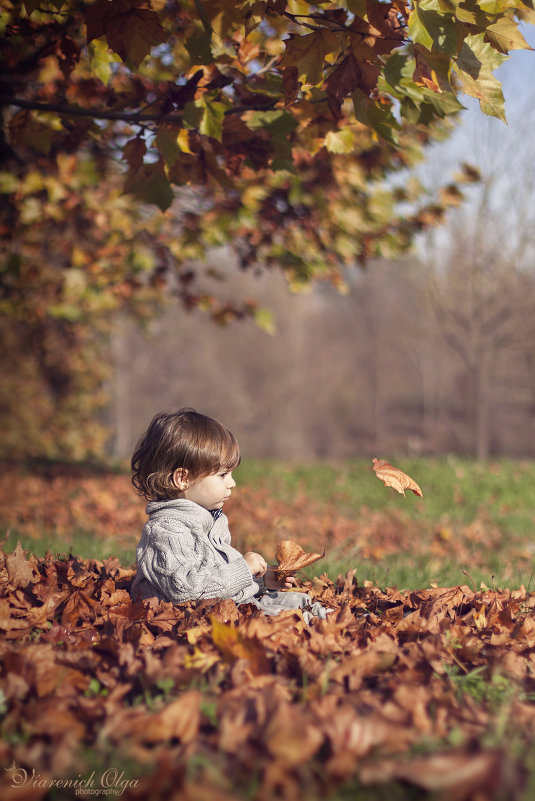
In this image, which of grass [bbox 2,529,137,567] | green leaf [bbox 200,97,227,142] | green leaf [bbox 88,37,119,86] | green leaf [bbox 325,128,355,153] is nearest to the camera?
green leaf [bbox 200,97,227,142]

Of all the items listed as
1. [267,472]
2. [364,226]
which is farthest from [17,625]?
[267,472]

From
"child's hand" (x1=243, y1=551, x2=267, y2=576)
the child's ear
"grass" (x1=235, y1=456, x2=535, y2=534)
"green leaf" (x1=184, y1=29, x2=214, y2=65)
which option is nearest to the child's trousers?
"child's hand" (x1=243, y1=551, x2=267, y2=576)

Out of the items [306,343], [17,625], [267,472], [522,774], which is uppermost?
[522,774]

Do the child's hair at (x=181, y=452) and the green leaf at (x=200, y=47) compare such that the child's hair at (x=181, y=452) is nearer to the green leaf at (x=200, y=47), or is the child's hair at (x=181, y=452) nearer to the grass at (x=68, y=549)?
the grass at (x=68, y=549)

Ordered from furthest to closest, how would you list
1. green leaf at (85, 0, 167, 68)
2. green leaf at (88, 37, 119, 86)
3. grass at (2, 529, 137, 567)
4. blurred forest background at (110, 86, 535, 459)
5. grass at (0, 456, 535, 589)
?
blurred forest background at (110, 86, 535, 459), grass at (0, 456, 535, 589), grass at (2, 529, 137, 567), green leaf at (88, 37, 119, 86), green leaf at (85, 0, 167, 68)

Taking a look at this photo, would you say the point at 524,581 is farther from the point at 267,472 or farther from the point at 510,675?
the point at 267,472

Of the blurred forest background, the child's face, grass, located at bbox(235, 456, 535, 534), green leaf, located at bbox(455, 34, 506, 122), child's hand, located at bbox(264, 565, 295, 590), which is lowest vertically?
the blurred forest background

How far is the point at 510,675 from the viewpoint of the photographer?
2.08m

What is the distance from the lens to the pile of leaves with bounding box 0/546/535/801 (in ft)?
4.57

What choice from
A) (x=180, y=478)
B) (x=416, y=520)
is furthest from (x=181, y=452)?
(x=416, y=520)

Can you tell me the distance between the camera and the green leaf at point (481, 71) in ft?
7.83

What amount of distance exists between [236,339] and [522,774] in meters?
32.7

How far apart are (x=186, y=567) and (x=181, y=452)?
480 millimetres

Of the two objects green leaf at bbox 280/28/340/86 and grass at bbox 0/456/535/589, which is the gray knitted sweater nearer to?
grass at bbox 0/456/535/589
